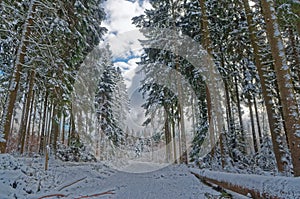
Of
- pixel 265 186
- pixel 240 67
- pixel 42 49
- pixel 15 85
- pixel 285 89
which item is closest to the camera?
pixel 265 186

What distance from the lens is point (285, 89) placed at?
5910 millimetres

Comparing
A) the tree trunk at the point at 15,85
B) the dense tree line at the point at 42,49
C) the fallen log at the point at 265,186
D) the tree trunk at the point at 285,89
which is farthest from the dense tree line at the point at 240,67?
the tree trunk at the point at 15,85

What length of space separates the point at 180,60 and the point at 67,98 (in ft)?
33.8

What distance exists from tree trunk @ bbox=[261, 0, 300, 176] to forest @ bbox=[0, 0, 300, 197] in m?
0.03

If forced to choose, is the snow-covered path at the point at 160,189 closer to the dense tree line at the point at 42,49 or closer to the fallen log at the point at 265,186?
the fallen log at the point at 265,186

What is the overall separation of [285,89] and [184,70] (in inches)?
429

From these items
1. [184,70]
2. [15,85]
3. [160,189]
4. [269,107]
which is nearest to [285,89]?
[269,107]

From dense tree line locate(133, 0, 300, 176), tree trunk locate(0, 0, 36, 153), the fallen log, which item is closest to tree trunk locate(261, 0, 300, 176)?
dense tree line locate(133, 0, 300, 176)

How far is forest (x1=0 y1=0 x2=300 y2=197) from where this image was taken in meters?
7.69

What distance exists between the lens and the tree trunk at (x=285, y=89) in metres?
5.54

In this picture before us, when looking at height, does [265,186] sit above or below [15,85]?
below

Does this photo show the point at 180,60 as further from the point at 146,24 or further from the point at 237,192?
the point at 237,192

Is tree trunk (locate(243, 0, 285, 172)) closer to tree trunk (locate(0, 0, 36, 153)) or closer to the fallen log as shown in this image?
the fallen log

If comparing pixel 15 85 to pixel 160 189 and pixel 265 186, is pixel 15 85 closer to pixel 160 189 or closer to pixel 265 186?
pixel 160 189
